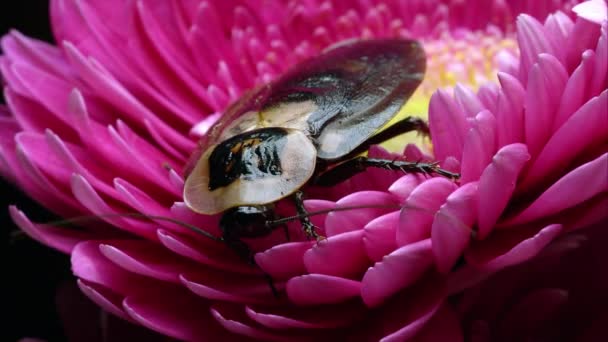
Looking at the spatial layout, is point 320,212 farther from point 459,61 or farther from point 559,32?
point 459,61

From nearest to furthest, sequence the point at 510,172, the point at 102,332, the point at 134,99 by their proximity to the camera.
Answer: the point at 510,172 → the point at 102,332 → the point at 134,99

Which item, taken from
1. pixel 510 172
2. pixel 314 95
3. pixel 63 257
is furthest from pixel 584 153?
pixel 63 257

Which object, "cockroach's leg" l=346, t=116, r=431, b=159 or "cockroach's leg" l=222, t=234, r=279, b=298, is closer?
"cockroach's leg" l=222, t=234, r=279, b=298

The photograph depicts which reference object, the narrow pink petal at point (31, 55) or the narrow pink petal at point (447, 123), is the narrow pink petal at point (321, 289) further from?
the narrow pink petal at point (31, 55)

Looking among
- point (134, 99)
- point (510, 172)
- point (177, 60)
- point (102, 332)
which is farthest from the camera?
point (177, 60)

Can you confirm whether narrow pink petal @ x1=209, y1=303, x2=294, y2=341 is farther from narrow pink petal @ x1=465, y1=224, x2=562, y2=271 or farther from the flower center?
the flower center

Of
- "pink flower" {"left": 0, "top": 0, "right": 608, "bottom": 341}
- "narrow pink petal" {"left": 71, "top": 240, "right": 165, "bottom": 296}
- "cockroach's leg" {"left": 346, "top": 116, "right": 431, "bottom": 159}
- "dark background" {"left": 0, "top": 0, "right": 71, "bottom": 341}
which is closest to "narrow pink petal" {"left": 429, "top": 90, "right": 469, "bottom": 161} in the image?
"pink flower" {"left": 0, "top": 0, "right": 608, "bottom": 341}

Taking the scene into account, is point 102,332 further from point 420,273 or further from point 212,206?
point 420,273

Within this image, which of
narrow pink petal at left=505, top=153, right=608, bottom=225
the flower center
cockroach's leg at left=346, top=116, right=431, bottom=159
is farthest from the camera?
the flower center

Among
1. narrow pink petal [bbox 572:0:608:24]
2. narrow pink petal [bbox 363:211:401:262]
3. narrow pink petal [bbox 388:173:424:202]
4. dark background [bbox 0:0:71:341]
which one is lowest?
dark background [bbox 0:0:71:341]
